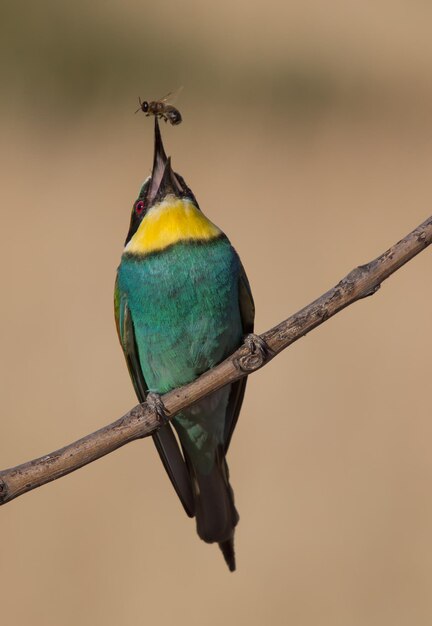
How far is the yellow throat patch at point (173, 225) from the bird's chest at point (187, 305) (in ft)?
0.06

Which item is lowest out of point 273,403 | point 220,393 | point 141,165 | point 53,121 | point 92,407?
point 220,393

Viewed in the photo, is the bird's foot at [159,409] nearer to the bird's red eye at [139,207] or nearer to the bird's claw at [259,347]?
the bird's claw at [259,347]

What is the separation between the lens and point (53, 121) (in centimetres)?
436

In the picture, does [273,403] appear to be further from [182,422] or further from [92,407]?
[182,422]

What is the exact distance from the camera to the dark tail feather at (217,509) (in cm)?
252

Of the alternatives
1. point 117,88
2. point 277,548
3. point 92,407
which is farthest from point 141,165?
point 277,548

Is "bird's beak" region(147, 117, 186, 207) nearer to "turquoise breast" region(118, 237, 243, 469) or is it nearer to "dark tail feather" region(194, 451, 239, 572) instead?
"turquoise breast" region(118, 237, 243, 469)

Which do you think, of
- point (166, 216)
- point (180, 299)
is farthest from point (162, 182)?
point (180, 299)

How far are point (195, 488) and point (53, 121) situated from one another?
2149mm

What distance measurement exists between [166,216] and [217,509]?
2.14ft

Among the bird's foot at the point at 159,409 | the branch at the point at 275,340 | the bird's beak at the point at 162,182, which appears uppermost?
the bird's beak at the point at 162,182

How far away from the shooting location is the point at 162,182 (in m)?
2.39

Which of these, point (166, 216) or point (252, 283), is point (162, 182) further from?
point (252, 283)

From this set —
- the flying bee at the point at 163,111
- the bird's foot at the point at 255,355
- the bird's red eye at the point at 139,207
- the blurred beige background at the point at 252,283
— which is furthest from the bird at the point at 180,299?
the blurred beige background at the point at 252,283
